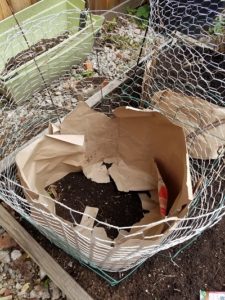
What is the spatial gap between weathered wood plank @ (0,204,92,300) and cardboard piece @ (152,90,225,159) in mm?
532

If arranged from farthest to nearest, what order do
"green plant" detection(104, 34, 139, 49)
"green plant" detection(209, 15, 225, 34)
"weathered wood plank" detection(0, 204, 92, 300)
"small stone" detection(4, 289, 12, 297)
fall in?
"green plant" detection(104, 34, 139, 49) → "green plant" detection(209, 15, 225, 34) → "small stone" detection(4, 289, 12, 297) → "weathered wood plank" detection(0, 204, 92, 300)

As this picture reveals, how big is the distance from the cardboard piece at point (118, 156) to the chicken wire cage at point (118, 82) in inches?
2.5

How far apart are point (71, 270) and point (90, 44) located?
943 millimetres

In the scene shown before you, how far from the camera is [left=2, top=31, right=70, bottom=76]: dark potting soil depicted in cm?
138

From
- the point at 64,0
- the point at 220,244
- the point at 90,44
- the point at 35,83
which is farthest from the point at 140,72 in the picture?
the point at 220,244

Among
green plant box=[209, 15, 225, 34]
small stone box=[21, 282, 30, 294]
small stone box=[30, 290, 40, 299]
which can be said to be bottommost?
small stone box=[30, 290, 40, 299]

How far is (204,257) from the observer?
0.98m

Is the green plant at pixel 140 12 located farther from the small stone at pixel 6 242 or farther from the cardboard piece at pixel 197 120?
the small stone at pixel 6 242

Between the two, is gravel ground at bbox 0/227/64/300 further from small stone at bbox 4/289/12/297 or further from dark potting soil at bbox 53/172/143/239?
dark potting soil at bbox 53/172/143/239

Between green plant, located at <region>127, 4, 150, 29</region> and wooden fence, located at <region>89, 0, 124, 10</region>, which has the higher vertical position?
wooden fence, located at <region>89, 0, 124, 10</region>

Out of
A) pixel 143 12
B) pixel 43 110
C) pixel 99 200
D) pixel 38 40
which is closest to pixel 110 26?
pixel 143 12

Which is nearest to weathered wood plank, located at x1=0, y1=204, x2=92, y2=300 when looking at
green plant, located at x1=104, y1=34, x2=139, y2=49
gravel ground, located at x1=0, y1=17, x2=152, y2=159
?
gravel ground, located at x1=0, y1=17, x2=152, y2=159

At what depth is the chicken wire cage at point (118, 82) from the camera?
106 centimetres

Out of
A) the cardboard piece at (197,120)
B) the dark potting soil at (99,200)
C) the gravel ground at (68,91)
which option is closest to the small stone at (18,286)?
the dark potting soil at (99,200)
